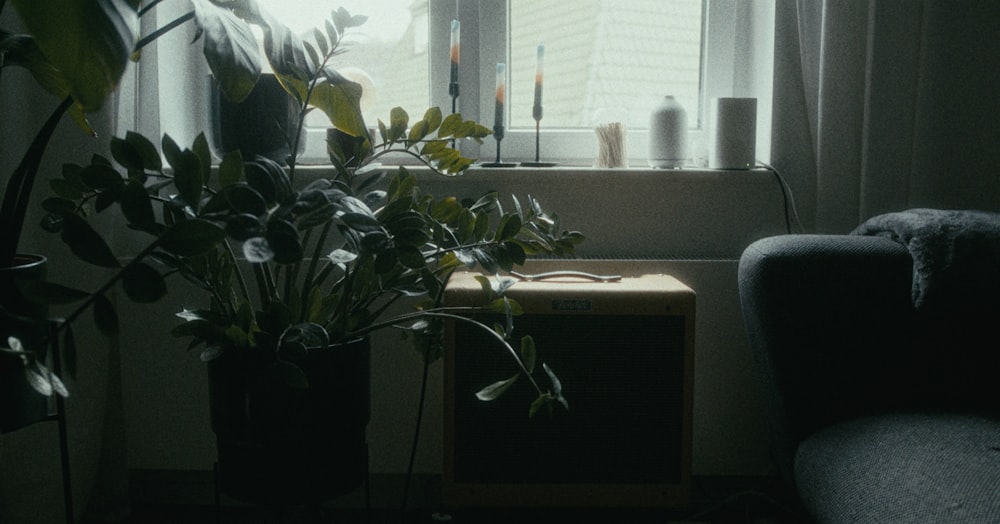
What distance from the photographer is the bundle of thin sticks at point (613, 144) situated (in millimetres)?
1660

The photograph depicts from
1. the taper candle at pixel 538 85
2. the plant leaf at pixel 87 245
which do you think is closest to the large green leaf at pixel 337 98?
the plant leaf at pixel 87 245

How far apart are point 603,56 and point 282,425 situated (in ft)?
3.90

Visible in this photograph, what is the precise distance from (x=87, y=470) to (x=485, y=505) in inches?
30.4

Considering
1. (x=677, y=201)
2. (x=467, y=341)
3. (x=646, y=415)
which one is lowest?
(x=646, y=415)

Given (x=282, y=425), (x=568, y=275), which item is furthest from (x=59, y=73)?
(x=568, y=275)

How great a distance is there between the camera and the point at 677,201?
1640 millimetres

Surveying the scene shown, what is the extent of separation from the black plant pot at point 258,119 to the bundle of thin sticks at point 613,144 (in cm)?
64

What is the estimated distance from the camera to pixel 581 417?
1.33 m

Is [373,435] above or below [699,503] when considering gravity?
above

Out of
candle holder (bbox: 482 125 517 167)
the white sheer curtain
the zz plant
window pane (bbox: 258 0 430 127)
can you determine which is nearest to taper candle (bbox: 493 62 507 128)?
candle holder (bbox: 482 125 517 167)

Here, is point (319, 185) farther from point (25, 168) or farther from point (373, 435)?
point (373, 435)

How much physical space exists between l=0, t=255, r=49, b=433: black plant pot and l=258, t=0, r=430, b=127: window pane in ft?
3.27

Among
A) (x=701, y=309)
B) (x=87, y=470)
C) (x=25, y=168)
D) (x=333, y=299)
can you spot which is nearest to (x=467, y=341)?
(x=333, y=299)

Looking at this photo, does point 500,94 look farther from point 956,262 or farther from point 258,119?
point 956,262
